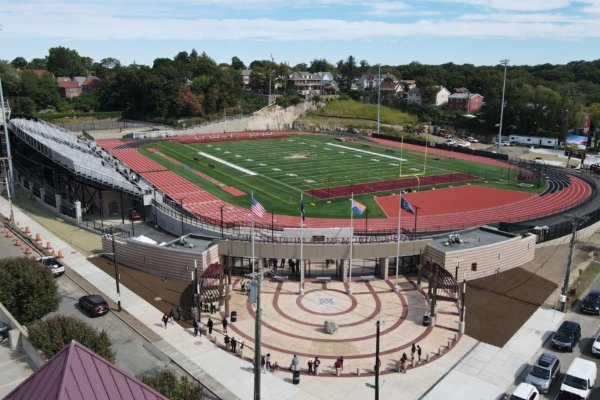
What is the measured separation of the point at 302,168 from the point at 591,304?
48.1 m

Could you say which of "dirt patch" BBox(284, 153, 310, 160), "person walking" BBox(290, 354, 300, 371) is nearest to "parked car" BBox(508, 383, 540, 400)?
"person walking" BBox(290, 354, 300, 371)

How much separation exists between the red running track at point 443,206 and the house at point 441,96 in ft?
244

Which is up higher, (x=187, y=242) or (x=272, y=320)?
(x=187, y=242)

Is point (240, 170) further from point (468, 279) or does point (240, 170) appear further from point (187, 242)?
point (468, 279)

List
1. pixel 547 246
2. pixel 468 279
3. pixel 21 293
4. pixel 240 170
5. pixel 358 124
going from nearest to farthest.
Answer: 1. pixel 21 293
2. pixel 468 279
3. pixel 547 246
4. pixel 240 170
5. pixel 358 124

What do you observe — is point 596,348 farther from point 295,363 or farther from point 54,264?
point 54,264

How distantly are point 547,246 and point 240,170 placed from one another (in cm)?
4287

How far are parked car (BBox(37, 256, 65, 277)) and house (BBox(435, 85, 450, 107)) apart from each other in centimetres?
12183

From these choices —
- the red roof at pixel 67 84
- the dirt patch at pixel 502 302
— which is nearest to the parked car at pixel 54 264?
the dirt patch at pixel 502 302

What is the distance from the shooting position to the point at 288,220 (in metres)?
49.7

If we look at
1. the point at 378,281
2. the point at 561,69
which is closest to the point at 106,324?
the point at 378,281

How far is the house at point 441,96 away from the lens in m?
141

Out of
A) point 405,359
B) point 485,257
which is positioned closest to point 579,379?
point 405,359

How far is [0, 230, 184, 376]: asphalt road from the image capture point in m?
25.5
